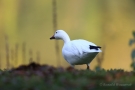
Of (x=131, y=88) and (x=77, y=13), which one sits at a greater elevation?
(x=77, y=13)

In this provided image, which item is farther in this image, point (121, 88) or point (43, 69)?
point (43, 69)

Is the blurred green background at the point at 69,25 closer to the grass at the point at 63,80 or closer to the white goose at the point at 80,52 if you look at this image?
the white goose at the point at 80,52

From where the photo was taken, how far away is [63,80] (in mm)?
2021

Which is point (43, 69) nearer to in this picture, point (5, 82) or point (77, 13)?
point (5, 82)

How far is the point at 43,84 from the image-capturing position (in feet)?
6.40

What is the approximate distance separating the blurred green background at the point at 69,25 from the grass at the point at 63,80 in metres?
2.77

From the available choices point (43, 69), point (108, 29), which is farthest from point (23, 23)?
point (43, 69)

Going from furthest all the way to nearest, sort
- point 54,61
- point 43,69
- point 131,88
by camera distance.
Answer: point 54,61, point 43,69, point 131,88

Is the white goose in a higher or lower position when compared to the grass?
higher

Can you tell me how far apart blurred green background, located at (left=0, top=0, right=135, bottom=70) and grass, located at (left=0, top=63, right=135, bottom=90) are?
2.77 meters

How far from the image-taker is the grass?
1.89 metres

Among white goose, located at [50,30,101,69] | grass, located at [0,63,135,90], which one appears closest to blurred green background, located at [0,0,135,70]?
white goose, located at [50,30,101,69]

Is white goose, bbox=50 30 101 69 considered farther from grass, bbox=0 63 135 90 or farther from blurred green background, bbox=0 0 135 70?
blurred green background, bbox=0 0 135 70

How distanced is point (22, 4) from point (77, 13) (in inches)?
31.0
